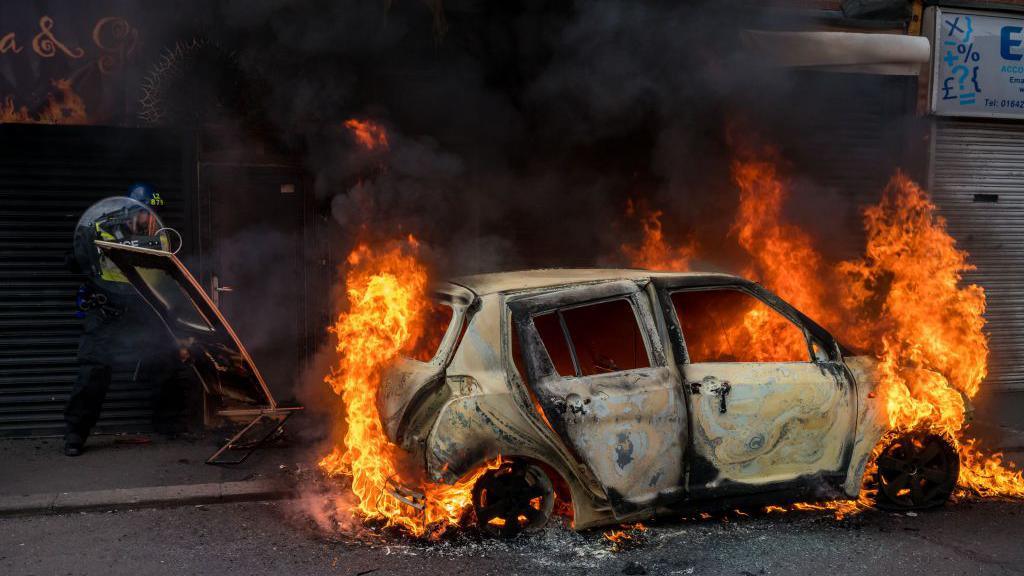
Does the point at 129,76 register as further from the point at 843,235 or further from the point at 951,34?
the point at 951,34

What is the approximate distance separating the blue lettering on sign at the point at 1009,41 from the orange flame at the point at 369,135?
7695mm

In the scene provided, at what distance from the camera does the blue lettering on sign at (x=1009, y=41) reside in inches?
387

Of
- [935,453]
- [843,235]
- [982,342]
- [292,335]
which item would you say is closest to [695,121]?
[843,235]

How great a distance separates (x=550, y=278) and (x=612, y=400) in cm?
89

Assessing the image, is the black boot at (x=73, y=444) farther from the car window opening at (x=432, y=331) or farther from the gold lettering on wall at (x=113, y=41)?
the car window opening at (x=432, y=331)

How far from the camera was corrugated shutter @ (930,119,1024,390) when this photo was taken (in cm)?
988

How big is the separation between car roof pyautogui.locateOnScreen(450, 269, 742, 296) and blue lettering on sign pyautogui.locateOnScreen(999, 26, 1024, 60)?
7.06 metres

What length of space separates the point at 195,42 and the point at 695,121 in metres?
4.82

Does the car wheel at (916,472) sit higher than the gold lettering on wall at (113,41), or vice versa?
the gold lettering on wall at (113,41)

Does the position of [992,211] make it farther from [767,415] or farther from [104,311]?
[104,311]

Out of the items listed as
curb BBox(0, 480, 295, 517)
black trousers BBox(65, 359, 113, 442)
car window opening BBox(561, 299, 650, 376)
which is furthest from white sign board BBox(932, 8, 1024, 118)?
black trousers BBox(65, 359, 113, 442)

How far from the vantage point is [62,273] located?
7438mm

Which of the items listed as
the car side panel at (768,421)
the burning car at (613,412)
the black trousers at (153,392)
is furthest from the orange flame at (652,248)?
the black trousers at (153,392)

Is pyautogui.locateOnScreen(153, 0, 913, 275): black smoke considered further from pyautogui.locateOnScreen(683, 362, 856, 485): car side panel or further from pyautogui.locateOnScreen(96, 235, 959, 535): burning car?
pyautogui.locateOnScreen(683, 362, 856, 485): car side panel
